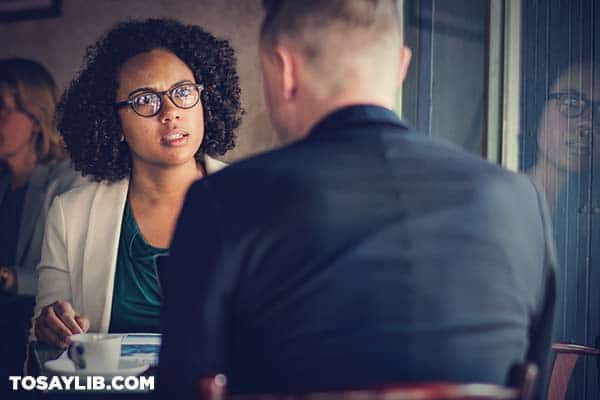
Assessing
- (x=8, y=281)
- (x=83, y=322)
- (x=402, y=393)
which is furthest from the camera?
(x=8, y=281)

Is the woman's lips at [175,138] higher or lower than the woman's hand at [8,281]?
higher

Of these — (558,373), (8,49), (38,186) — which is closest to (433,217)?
(558,373)

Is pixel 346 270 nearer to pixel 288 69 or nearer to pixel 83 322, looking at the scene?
pixel 288 69

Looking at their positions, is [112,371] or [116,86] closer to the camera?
[112,371]

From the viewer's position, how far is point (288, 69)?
1053 millimetres

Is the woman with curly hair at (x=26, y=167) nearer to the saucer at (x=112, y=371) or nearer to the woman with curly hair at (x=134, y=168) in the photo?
the woman with curly hair at (x=134, y=168)

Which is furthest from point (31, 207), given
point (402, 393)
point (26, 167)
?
point (402, 393)

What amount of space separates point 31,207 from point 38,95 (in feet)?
1.40

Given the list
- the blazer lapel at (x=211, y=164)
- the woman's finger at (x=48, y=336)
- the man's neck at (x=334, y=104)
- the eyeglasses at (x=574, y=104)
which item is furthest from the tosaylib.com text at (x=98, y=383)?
the eyeglasses at (x=574, y=104)

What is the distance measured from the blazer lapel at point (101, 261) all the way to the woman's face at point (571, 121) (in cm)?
147

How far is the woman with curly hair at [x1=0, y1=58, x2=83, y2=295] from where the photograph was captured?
259 cm

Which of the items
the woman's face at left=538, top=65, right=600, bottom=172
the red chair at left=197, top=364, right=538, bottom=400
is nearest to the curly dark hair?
the woman's face at left=538, top=65, right=600, bottom=172

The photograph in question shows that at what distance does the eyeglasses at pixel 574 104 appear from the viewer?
2.37 metres

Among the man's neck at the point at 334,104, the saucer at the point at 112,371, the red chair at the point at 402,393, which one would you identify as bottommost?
the saucer at the point at 112,371
